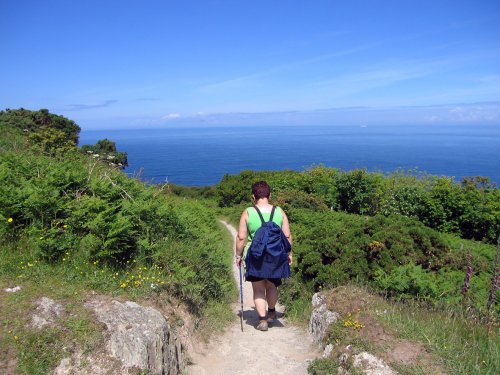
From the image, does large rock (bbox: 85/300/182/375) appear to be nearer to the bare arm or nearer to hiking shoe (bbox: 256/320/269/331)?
the bare arm

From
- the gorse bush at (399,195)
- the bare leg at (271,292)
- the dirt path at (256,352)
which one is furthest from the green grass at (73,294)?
the gorse bush at (399,195)

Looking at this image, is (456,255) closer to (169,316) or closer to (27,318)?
(169,316)

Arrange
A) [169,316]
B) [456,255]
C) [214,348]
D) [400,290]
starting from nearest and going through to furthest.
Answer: [169,316]
[214,348]
[400,290]
[456,255]

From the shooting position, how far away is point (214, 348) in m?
6.16

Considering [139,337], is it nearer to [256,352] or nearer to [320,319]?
[256,352]

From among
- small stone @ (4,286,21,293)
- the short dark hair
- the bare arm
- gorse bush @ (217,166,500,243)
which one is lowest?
gorse bush @ (217,166,500,243)

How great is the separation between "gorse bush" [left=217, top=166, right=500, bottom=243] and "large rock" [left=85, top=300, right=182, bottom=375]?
→ 56.8 ft

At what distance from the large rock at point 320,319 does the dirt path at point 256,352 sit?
0.58ft

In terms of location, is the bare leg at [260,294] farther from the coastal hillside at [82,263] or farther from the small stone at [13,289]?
the small stone at [13,289]

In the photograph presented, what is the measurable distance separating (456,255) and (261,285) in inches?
187

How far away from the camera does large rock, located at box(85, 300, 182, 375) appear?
168 inches

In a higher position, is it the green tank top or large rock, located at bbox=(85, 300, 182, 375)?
the green tank top

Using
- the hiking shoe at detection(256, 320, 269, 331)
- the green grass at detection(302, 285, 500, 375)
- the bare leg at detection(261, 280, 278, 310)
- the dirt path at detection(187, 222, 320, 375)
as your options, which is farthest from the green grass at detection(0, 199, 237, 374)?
the green grass at detection(302, 285, 500, 375)

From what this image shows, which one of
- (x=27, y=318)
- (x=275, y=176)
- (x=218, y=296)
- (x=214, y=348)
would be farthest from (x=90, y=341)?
(x=275, y=176)
